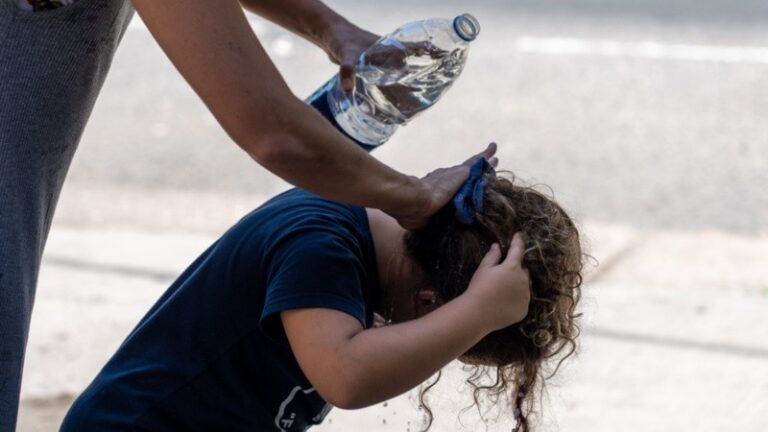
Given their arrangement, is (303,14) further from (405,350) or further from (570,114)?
(570,114)

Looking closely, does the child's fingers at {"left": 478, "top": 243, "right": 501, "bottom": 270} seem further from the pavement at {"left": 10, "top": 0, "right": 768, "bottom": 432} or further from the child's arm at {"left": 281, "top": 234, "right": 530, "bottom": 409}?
the pavement at {"left": 10, "top": 0, "right": 768, "bottom": 432}

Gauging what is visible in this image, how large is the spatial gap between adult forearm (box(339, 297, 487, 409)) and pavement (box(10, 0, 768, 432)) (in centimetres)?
85

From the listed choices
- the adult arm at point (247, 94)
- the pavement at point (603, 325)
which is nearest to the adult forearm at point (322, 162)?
the adult arm at point (247, 94)

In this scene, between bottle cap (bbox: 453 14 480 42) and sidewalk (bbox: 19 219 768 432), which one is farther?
sidewalk (bbox: 19 219 768 432)

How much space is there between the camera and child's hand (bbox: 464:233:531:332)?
6.44ft

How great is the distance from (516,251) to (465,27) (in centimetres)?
48

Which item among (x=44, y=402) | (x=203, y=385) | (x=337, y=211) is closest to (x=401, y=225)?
(x=337, y=211)

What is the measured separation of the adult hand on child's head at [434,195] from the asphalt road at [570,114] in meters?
3.54

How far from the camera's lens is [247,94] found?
1.73m

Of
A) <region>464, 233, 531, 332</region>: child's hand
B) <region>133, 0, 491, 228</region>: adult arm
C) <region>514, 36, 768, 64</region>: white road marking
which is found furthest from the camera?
<region>514, 36, 768, 64</region>: white road marking

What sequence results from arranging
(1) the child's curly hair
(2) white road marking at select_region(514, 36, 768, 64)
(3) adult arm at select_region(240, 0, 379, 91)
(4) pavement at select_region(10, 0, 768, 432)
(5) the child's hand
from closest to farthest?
(5) the child's hand < (1) the child's curly hair < (3) adult arm at select_region(240, 0, 379, 91) < (4) pavement at select_region(10, 0, 768, 432) < (2) white road marking at select_region(514, 36, 768, 64)

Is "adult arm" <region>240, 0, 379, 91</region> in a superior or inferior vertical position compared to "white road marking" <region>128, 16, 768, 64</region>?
superior

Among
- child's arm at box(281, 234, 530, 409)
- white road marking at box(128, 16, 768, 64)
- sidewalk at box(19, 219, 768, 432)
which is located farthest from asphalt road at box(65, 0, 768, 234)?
child's arm at box(281, 234, 530, 409)

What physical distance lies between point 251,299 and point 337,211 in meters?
0.20
